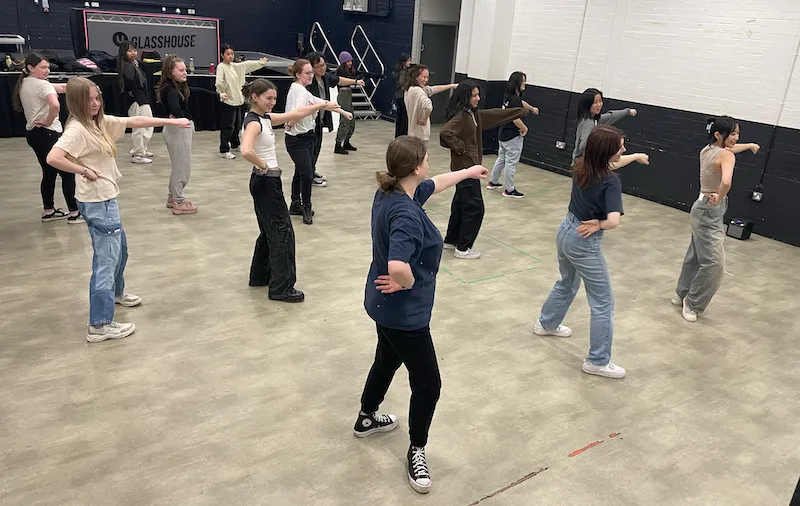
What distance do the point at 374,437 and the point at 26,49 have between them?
43.4 ft

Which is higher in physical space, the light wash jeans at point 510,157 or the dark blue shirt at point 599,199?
the dark blue shirt at point 599,199

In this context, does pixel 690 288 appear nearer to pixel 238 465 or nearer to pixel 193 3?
pixel 238 465

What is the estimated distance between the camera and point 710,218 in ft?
14.6

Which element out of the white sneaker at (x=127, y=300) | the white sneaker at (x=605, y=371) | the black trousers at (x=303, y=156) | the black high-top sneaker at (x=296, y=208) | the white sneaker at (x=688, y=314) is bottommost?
the white sneaker at (x=127, y=300)

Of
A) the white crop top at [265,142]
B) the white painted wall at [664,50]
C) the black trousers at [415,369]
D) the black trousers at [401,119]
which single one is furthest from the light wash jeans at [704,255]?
the black trousers at [401,119]

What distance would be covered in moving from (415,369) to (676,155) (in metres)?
6.68

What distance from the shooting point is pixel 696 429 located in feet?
11.3

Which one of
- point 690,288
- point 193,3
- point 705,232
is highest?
point 193,3

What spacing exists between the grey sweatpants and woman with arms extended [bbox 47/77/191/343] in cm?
216

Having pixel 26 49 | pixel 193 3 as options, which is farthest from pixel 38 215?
pixel 193 3

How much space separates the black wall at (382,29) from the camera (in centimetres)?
1250

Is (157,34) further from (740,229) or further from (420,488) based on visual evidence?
(420,488)

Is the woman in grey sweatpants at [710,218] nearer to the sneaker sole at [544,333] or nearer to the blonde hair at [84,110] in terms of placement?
the sneaker sole at [544,333]

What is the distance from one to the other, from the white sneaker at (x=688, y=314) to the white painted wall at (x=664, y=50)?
11.1ft
